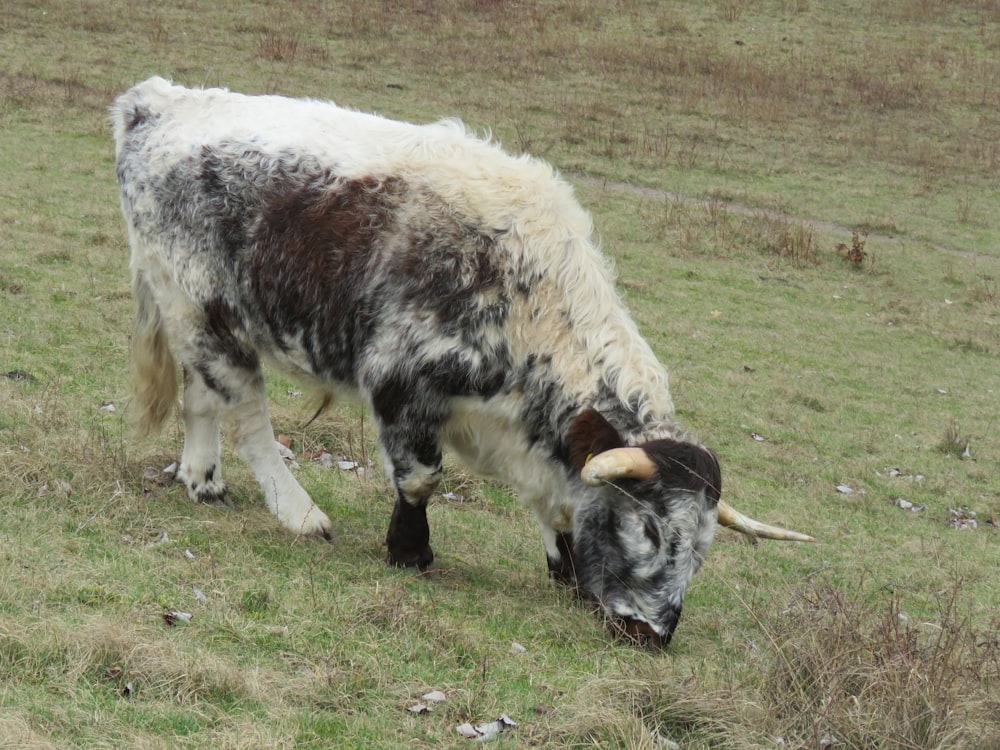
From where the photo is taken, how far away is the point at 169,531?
6.45 meters

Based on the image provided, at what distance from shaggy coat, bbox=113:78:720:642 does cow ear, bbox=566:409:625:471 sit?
11 mm

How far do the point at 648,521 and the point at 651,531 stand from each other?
0.05 meters

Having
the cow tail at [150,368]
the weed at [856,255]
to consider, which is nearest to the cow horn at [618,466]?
the cow tail at [150,368]

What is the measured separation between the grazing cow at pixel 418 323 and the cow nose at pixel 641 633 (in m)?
0.01

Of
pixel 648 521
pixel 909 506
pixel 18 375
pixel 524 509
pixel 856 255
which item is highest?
pixel 648 521

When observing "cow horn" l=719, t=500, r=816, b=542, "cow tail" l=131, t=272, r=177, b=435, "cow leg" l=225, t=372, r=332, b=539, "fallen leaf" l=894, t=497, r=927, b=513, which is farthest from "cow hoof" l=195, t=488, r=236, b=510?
"fallen leaf" l=894, t=497, r=927, b=513

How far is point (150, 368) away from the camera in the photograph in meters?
7.67

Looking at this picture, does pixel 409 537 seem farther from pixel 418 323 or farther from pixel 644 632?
pixel 644 632

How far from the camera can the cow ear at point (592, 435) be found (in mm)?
6191

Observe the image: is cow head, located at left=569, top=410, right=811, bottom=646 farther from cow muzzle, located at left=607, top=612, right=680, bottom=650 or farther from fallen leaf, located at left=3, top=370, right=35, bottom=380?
fallen leaf, located at left=3, top=370, right=35, bottom=380

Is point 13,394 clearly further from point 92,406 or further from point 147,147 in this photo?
point 147,147

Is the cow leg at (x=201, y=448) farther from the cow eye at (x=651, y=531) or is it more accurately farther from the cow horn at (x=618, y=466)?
the cow eye at (x=651, y=531)

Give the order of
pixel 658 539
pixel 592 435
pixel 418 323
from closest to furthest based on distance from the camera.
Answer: pixel 658 539 → pixel 592 435 → pixel 418 323

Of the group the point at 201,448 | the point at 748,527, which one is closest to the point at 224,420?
the point at 201,448
